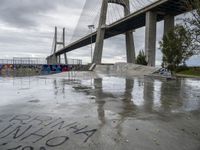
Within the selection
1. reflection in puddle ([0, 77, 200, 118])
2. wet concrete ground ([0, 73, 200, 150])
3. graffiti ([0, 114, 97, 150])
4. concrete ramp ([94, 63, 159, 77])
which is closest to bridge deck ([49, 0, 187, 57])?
concrete ramp ([94, 63, 159, 77])

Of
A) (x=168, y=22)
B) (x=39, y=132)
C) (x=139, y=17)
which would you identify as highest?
(x=139, y=17)

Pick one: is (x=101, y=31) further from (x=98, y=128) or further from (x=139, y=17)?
(x=98, y=128)

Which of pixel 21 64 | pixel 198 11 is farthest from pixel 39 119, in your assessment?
pixel 21 64

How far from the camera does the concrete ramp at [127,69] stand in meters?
39.2

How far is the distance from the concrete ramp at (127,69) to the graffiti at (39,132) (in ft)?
101

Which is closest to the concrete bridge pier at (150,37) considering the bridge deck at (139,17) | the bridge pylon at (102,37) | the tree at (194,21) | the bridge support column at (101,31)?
the bridge deck at (139,17)

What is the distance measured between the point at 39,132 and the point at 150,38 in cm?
4257

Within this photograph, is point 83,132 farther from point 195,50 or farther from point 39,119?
point 195,50

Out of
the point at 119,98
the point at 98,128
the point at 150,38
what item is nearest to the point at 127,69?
the point at 150,38

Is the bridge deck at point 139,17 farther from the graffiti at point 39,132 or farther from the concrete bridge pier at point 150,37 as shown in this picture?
the graffiti at point 39,132

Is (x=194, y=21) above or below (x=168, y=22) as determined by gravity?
below

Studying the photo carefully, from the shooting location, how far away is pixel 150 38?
1805 inches

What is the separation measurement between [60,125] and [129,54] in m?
54.2

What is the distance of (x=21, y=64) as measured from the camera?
233 ft
